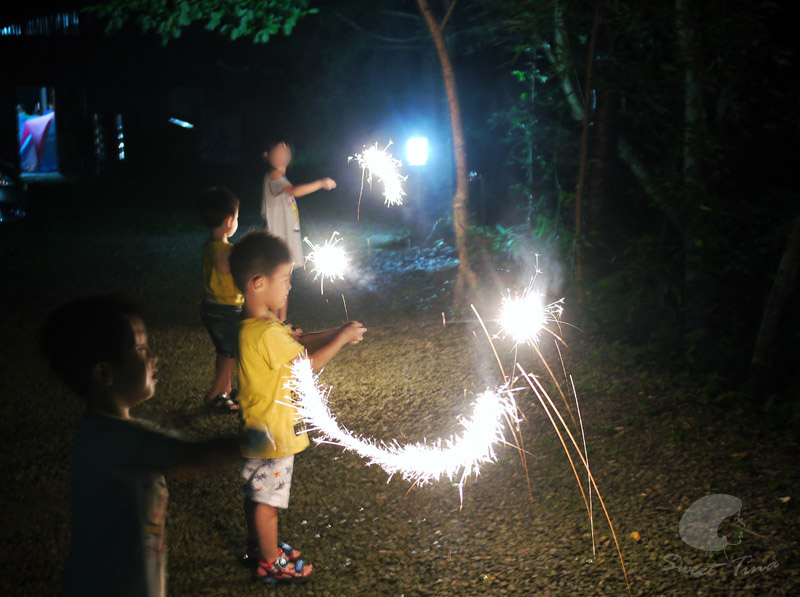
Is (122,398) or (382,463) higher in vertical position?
(122,398)

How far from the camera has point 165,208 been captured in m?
20.3

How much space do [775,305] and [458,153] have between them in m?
3.78

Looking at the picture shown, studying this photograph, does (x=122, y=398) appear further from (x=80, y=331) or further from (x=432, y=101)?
(x=432, y=101)

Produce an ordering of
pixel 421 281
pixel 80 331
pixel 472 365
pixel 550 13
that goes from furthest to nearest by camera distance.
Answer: pixel 421 281, pixel 550 13, pixel 472 365, pixel 80 331

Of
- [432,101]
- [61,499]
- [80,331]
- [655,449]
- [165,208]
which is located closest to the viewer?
[80,331]

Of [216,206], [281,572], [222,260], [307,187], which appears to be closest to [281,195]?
[307,187]

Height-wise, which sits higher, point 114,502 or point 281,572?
point 114,502

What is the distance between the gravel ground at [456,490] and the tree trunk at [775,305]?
0.61 m

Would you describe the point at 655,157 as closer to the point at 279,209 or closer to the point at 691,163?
Answer: the point at 691,163

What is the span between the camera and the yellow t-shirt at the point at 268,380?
319cm

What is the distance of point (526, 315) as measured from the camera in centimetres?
736

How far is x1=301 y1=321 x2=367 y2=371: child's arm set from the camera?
326cm

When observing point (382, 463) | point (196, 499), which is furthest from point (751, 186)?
point (196, 499)

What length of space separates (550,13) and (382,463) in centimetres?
540
